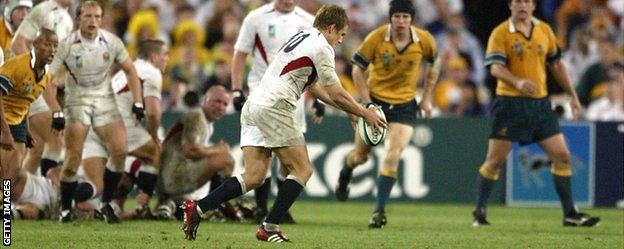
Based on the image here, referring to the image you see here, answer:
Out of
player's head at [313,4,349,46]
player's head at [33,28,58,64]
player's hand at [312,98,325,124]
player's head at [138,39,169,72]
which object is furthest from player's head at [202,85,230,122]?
player's head at [313,4,349,46]

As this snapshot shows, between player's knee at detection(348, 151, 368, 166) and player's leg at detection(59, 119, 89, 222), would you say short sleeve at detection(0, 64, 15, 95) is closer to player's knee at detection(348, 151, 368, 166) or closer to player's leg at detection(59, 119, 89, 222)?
player's leg at detection(59, 119, 89, 222)

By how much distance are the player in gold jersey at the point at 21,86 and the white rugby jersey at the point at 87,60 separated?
2.47 feet

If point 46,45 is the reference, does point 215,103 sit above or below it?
below

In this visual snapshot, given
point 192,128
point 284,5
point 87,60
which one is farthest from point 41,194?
point 284,5

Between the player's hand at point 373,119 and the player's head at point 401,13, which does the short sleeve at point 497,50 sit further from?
the player's hand at point 373,119

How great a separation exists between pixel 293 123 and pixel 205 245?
1280mm

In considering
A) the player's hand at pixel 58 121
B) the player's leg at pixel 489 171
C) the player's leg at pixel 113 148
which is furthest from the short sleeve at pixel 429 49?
the player's hand at pixel 58 121

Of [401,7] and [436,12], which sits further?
[436,12]

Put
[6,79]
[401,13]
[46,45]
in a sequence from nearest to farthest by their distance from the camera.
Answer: [6,79] < [46,45] < [401,13]

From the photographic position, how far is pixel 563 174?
15.5 metres

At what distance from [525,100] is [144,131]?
4.09 m

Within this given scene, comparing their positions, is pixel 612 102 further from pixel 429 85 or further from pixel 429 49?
pixel 429 49

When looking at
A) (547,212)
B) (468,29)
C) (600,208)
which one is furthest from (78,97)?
(468,29)

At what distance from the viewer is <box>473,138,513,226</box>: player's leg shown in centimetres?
1547
